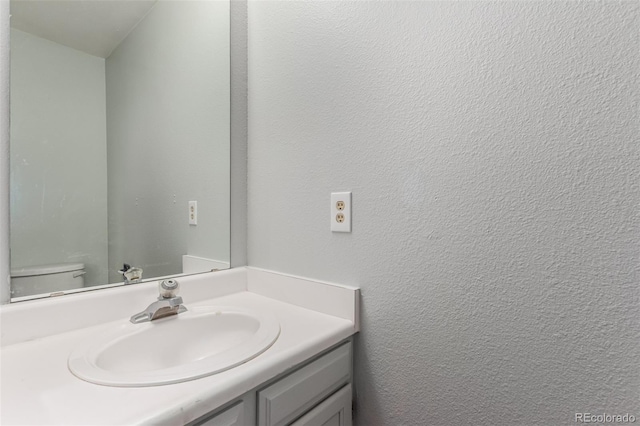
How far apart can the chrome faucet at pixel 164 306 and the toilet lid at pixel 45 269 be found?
22 cm

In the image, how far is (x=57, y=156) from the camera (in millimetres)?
822

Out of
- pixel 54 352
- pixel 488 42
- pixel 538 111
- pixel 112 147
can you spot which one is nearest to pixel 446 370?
pixel 538 111

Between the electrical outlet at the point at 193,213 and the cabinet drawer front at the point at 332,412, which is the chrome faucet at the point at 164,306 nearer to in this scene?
the electrical outlet at the point at 193,213

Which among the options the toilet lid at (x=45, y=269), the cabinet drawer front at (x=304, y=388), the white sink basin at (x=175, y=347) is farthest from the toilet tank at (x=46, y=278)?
the cabinet drawer front at (x=304, y=388)

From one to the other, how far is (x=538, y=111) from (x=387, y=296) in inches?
21.3

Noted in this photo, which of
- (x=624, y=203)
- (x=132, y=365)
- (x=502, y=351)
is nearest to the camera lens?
(x=624, y=203)

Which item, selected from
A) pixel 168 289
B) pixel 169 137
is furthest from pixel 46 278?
A: pixel 169 137

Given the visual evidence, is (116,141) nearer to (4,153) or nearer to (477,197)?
(4,153)

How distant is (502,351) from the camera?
0.65 meters

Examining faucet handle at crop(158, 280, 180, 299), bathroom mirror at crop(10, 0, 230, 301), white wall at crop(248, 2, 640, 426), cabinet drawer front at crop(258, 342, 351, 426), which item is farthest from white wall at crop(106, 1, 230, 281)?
cabinet drawer front at crop(258, 342, 351, 426)

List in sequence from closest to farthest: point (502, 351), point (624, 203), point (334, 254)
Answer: point (624, 203) < point (502, 351) < point (334, 254)

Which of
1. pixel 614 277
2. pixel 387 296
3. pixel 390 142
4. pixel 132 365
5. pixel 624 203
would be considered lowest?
pixel 132 365

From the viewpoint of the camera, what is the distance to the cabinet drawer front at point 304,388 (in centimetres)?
64

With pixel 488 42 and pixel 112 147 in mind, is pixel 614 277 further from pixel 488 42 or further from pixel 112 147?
pixel 112 147
